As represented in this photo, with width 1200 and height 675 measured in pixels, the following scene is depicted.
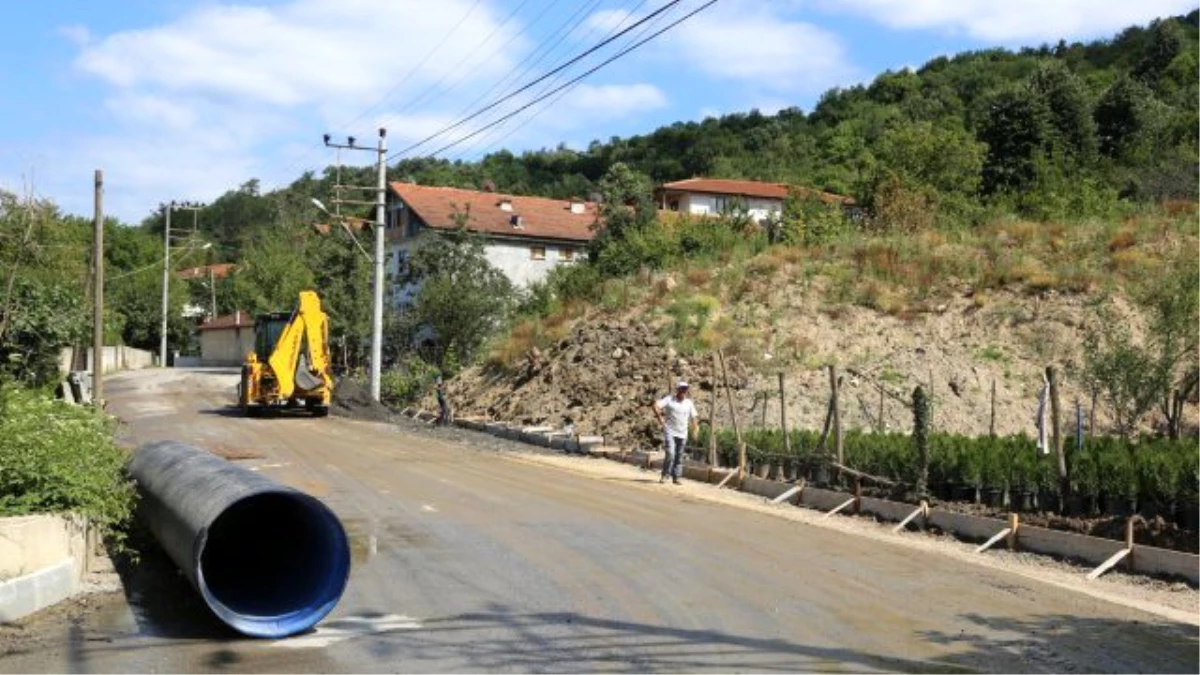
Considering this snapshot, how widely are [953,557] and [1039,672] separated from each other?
5.19 m

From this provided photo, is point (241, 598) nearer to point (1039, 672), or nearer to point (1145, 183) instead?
point (1039, 672)

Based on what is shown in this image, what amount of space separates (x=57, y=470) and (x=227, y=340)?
7867 centimetres

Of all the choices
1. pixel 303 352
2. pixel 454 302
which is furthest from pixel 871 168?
pixel 303 352

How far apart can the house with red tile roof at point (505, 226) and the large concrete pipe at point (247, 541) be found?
5186cm

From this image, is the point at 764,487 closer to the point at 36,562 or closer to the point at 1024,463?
the point at 1024,463

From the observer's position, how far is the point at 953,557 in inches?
493

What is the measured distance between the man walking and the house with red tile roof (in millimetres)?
42850

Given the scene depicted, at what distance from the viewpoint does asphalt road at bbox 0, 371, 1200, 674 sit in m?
7.54

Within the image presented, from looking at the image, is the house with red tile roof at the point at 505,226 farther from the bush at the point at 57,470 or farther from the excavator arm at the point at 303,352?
the bush at the point at 57,470

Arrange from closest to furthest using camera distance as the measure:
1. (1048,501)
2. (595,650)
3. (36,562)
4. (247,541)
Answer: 1. (595,650)
2. (36,562)
3. (247,541)
4. (1048,501)

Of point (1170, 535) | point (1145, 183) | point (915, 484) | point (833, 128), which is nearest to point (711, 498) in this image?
point (915, 484)

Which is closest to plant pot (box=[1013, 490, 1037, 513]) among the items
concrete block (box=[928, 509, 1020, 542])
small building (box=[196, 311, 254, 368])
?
concrete block (box=[928, 509, 1020, 542])

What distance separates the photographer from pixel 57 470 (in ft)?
29.9

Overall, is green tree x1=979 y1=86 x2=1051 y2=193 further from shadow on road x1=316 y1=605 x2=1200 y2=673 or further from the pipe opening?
the pipe opening
